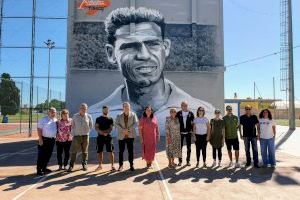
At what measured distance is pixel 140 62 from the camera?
Answer: 2167cm

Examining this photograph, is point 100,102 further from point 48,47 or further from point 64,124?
point 64,124

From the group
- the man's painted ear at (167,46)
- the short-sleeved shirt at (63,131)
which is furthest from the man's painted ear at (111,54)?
the short-sleeved shirt at (63,131)

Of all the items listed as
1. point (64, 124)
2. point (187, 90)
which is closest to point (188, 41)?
point (187, 90)

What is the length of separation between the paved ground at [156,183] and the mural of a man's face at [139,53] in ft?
38.3

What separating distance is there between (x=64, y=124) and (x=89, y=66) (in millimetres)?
12632

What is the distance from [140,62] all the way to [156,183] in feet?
47.3

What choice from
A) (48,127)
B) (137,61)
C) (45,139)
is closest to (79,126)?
(48,127)

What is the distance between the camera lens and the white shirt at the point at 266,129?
10.2 meters

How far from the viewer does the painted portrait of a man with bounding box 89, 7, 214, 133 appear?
21.7 meters

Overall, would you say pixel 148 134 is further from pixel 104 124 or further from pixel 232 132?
pixel 232 132

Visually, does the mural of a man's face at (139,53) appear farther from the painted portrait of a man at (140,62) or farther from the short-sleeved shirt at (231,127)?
the short-sleeved shirt at (231,127)

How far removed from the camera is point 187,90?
22422mm

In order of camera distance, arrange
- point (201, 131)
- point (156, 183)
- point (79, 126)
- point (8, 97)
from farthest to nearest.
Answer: point (8, 97) < point (201, 131) < point (79, 126) < point (156, 183)

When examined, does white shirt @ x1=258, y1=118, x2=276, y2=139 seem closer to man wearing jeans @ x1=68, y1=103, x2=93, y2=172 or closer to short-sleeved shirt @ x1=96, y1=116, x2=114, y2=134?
short-sleeved shirt @ x1=96, y1=116, x2=114, y2=134
